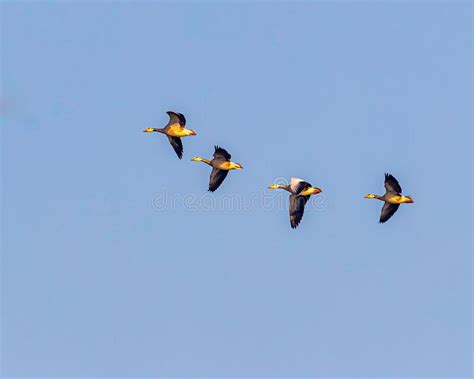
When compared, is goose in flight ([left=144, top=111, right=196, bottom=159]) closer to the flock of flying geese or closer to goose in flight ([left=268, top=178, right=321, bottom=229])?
the flock of flying geese

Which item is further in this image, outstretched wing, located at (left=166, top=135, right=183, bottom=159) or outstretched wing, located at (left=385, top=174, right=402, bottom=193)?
outstretched wing, located at (left=166, top=135, right=183, bottom=159)

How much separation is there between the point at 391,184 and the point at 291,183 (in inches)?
187

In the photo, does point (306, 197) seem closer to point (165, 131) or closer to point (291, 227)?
point (291, 227)

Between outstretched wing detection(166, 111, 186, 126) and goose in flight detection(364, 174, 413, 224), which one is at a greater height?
outstretched wing detection(166, 111, 186, 126)

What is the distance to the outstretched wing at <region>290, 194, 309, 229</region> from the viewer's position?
86688mm

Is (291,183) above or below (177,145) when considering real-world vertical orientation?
below

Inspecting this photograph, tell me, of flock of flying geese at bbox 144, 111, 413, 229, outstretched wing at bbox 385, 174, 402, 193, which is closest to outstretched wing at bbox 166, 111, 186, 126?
flock of flying geese at bbox 144, 111, 413, 229

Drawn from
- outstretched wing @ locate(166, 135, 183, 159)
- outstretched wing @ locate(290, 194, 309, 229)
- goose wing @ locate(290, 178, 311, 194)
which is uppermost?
outstretched wing @ locate(166, 135, 183, 159)

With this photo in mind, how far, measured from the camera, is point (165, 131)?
3474 inches

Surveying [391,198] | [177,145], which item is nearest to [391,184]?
[391,198]

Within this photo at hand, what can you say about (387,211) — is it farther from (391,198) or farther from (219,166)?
(219,166)

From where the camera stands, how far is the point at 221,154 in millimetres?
85438

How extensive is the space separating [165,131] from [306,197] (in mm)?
7458

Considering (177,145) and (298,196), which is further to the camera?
(177,145)
